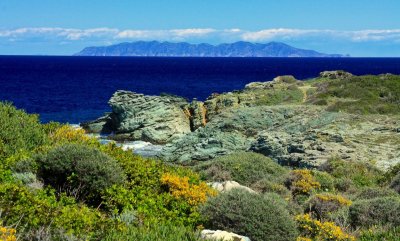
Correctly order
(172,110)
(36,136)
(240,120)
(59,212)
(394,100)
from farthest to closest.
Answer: (172,110) < (394,100) < (240,120) < (36,136) < (59,212)

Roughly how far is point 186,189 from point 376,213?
4234 millimetres

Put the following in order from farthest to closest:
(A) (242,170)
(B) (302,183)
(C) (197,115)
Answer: (C) (197,115) → (A) (242,170) → (B) (302,183)

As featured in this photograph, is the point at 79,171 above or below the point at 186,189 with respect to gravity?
above

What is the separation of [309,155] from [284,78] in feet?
148

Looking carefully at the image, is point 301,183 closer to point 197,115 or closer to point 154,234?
point 154,234

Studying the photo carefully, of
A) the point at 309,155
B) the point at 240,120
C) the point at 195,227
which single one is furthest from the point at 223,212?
the point at 240,120

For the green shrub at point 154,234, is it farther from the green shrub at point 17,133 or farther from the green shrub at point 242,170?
the green shrub at point 242,170

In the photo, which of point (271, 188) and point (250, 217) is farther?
point (271, 188)

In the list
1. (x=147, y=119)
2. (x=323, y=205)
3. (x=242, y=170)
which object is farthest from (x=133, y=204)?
(x=147, y=119)

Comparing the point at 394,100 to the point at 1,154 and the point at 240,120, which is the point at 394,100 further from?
the point at 1,154

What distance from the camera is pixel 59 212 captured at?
7734mm

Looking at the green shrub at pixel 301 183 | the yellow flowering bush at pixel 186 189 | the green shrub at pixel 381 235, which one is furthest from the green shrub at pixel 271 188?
the green shrub at pixel 381 235

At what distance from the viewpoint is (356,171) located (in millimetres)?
19609

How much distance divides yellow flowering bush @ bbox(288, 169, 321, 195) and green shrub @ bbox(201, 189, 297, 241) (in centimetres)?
515
